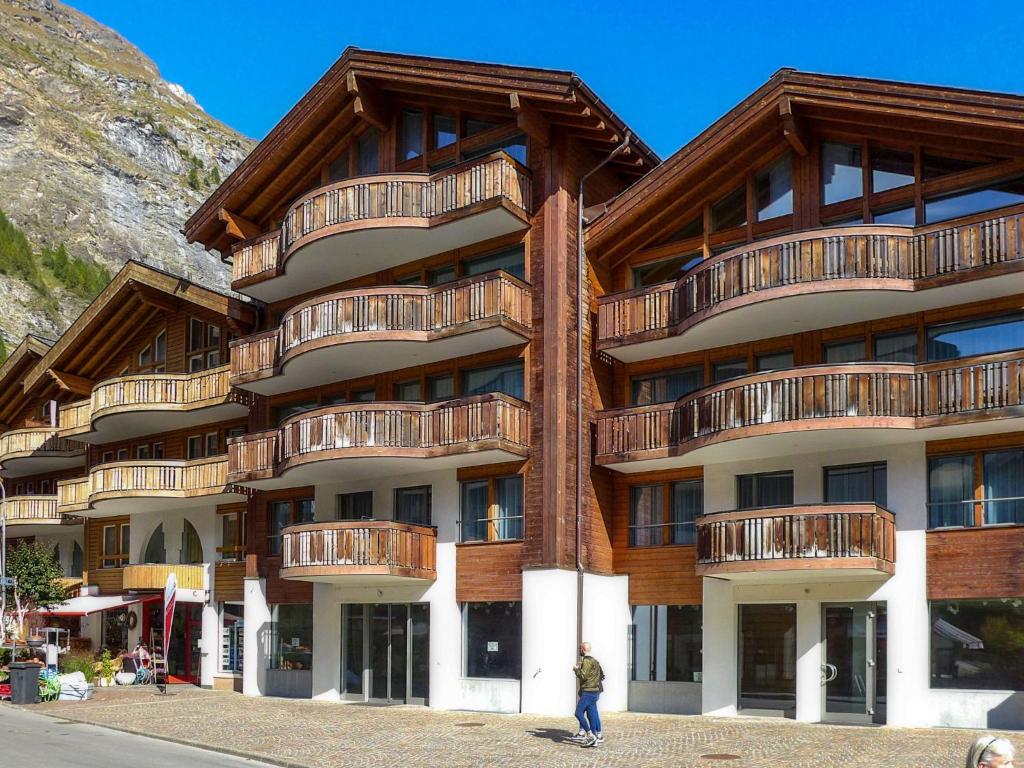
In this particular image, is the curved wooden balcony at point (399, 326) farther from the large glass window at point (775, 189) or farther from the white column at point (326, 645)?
the white column at point (326, 645)

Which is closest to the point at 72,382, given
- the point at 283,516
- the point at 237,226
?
the point at 237,226

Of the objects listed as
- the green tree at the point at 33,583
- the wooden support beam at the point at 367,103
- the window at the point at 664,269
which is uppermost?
the wooden support beam at the point at 367,103

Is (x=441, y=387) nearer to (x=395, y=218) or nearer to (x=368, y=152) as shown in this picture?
(x=395, y=218)

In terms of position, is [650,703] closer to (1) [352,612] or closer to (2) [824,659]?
(2) [824,659]

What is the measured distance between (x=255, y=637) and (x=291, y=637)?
4.69 ft

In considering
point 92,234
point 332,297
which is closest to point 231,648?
point 332,297

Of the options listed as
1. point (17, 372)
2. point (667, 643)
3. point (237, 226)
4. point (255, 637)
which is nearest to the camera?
point (667, 643)

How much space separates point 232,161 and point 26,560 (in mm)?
141422

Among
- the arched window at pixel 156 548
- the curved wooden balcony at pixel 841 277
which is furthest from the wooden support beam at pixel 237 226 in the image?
the curved wooden balcony at pixel 841 277

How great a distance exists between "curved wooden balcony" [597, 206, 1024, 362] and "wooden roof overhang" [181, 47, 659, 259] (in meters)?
4.45

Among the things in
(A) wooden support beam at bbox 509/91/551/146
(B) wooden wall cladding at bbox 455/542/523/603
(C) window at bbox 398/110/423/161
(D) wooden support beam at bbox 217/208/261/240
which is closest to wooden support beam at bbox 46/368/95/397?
(D) wooden support beam at bbox 217/208/261/240

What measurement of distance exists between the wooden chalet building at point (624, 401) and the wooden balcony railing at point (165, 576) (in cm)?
129

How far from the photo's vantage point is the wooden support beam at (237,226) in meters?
33.9

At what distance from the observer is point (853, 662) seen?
915 inches
